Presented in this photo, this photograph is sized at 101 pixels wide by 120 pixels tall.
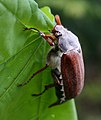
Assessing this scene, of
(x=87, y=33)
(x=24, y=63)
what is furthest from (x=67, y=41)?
(x=87, y=33)

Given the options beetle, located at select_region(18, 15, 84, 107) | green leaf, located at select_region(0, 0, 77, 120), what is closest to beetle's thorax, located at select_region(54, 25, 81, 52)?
beetle, located at select_region(18, 15, 84, 107)

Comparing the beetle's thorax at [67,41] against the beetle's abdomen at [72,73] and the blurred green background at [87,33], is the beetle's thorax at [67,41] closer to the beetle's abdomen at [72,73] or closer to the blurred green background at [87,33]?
the beetle's abdomen at [72,73]


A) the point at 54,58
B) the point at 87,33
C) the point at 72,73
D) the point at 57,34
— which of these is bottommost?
the point at 87,33

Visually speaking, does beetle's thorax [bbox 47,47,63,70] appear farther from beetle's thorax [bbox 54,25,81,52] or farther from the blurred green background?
the blurred green background

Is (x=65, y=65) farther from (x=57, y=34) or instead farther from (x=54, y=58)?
(x=57, y=34)

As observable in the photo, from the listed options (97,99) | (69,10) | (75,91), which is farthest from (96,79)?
(75,91)

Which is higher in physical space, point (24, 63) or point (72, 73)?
point (24, 63)

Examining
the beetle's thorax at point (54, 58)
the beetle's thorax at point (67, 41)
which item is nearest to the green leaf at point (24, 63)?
the beetle's thorax at point (54, 58)
